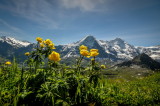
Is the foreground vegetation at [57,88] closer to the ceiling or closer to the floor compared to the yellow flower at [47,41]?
closer to the floor

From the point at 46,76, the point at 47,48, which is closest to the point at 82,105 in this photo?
the point at 46,76

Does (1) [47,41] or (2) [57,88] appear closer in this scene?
(2) [57,88]

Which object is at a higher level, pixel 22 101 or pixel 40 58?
pixel 40 58

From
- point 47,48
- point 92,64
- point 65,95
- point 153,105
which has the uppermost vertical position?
point 47,48

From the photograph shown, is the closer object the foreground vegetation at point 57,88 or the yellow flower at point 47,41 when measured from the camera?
the foreground vegetation at point 57,88

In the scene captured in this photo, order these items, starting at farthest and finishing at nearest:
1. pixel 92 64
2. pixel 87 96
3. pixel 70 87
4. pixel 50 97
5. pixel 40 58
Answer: pixel 40 58, pixel 92 64, pixel 87 96, pixel 70 87, pixel 50 97

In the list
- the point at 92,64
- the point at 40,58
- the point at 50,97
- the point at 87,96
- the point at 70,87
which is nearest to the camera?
the point at 50,97

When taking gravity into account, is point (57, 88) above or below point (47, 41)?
below

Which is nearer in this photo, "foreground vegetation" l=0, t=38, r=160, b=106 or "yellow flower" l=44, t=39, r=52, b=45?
"foreground vegetation" l=0, t=38, r=160, b=106

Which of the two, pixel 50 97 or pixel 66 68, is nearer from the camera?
pixel 50 97

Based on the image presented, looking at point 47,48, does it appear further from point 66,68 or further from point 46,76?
point 46,76

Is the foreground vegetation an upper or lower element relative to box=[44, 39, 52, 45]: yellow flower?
lower

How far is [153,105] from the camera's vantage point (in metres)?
4.22

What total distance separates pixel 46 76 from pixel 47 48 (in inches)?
69.8
